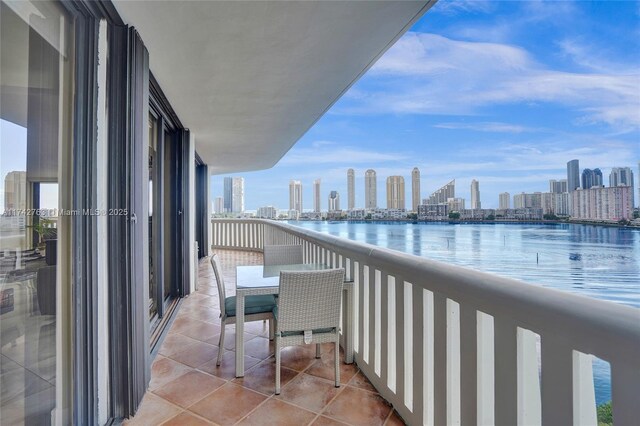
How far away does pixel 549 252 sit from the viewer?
2.76 metres

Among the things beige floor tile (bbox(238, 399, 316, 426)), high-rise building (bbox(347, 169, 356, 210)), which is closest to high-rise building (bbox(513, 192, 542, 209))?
beige floor tile (bbox(238, 399, 316, 426))

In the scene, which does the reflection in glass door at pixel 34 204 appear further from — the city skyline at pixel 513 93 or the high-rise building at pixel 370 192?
the high-rise building at pixel 370 192

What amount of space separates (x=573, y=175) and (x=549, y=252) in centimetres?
88

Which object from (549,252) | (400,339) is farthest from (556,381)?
(549,252)

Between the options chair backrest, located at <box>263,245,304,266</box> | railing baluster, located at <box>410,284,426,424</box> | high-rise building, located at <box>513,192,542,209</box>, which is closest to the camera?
railing baluster, located at <box>410,284,426,424</box>

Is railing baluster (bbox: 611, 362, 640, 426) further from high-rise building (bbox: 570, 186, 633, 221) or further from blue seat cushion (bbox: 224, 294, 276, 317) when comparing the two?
blue seat cushion (bbox: 224, 294, 276, 317)

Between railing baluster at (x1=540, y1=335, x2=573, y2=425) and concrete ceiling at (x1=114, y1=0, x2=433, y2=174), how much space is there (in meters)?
1.88

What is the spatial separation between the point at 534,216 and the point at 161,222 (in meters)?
3.72

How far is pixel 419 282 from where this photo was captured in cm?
155

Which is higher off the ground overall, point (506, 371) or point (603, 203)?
point (603, 203)

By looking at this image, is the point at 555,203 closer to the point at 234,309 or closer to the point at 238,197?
the point at 234,309

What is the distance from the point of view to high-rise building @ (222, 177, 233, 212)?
1134cm

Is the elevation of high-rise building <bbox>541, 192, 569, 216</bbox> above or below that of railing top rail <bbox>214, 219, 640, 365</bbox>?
above

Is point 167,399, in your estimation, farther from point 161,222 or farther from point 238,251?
point 238,251
